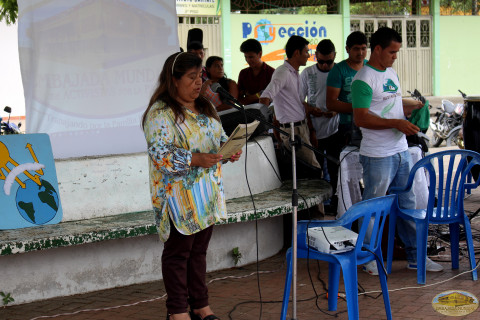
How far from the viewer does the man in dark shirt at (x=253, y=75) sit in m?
8.55

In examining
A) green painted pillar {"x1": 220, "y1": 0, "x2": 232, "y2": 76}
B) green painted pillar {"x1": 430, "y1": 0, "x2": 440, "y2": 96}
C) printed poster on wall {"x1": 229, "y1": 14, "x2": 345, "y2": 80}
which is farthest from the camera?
green painted pillar {"x1": 430, "y1": 0, "x2": 440, "y2": 96}

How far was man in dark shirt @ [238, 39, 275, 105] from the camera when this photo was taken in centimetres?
855

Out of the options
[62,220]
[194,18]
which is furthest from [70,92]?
[194,18]

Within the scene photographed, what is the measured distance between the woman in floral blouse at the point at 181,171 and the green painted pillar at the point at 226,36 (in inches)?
598

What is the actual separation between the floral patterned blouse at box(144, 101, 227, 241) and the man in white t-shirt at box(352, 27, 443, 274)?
1.63m

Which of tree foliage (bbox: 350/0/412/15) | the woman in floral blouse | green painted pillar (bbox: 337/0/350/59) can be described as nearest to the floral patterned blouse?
Answer: the woman in floral blouse

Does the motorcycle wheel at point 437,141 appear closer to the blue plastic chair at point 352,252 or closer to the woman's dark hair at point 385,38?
the woman's dark hair at point 385,38

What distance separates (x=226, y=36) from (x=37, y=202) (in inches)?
574

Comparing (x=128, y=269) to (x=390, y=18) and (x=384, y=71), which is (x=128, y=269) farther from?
(x=390, y=18)

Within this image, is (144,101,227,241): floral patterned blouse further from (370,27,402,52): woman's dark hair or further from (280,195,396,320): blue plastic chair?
(370,27,402,52): woman's dark hair

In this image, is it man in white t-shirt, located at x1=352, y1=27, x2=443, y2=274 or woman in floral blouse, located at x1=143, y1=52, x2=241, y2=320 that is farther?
man in white t-shirt, located at x1=352, y1=27, x2=443, y2=274

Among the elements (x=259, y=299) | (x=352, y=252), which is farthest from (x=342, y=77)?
(x=352, y=252)

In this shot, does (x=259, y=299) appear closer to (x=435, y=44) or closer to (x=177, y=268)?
(x=177, y=268)

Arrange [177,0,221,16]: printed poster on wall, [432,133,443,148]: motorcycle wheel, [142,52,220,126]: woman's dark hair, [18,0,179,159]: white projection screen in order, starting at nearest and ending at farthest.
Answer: [142,52,220,126]: woman's dark hair → [18,0,179,159]: white projection screen → [432,133,443,148]: motorcycle wheel → [177,0,221,16]: printed poster on wall
